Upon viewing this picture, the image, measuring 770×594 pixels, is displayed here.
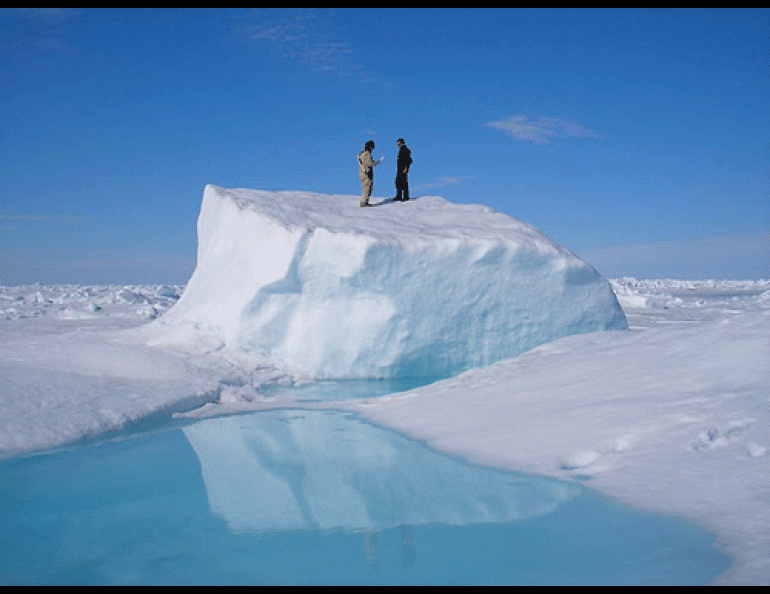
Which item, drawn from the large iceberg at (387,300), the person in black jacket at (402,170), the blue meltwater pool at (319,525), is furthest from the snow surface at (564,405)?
the person in black jacket at (402,170)

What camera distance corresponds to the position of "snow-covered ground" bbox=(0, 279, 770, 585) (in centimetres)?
348

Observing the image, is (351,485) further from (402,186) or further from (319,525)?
(402,186)

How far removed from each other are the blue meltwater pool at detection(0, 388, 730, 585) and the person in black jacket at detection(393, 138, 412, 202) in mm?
7449

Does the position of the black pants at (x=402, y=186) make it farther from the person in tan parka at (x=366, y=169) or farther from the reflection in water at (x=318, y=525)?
the reflection in water at (x=318, y=525)

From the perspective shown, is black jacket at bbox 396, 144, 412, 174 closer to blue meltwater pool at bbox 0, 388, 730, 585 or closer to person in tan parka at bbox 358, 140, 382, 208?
person in tan parka at bbox 358, 140, 382, 208

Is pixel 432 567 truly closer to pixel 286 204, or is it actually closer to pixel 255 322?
pixel 255 322

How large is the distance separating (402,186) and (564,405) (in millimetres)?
7507

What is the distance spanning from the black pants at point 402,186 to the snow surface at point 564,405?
4804 millimetres

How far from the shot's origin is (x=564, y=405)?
5.19m

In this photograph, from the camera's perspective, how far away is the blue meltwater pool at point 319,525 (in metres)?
2.85

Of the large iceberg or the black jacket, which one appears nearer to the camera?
the large iceberg

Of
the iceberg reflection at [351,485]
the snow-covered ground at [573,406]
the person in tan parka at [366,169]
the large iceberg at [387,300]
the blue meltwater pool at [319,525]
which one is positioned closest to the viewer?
the blue meltwater pool at [319,525]

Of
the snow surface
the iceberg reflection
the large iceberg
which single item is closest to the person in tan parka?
the large iceberg

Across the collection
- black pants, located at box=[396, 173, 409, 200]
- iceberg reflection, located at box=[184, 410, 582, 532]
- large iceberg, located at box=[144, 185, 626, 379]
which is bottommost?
iceberg reflection, located at box=[184, 410, 582, 532]
